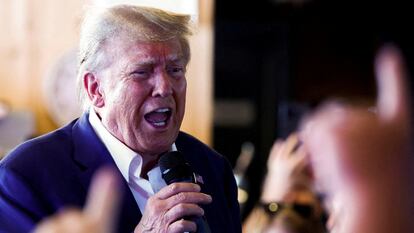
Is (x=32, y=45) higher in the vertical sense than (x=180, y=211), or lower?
lower

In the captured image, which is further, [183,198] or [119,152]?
[119,152]

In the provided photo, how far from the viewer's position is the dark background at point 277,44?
514 centimetres

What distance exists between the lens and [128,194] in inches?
67.4

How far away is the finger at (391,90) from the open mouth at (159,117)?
3.54 ft

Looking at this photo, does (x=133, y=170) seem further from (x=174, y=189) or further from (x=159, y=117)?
(x=174, y=189)

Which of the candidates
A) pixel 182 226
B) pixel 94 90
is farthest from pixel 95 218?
pixel 94 90

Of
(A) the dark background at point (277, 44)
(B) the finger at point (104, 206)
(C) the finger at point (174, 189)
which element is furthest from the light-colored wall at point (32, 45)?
(B) the finger at point (104, 206)

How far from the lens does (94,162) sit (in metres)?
1.73

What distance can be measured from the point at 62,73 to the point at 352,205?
4.26m

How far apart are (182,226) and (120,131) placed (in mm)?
345

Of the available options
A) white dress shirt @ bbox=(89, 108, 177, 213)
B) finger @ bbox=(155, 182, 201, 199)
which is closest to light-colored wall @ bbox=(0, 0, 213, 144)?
white dress shirt @ bbox=(89, 108, 177, 213)

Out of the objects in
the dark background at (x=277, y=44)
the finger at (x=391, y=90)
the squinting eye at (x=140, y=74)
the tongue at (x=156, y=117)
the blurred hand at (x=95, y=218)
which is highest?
the finger at (x=391, y=90)

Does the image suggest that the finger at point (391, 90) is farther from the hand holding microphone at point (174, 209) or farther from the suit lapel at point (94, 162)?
the suit lapel at point (94, 162)

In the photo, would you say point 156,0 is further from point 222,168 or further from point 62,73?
point 62,73
